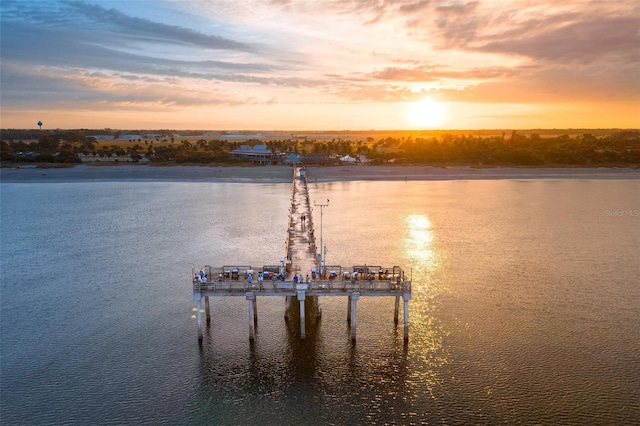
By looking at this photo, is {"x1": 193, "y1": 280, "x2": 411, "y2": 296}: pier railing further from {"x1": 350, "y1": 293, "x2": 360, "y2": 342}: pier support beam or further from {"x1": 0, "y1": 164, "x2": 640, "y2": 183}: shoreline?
{"x1": 0, "y1": 164, "x2": 640, "y2": 183}: shoreline

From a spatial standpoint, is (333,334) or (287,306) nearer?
(333,334)

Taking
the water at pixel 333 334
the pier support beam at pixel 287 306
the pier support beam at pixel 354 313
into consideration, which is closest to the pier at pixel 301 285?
the pier support beam at pixel 354 313

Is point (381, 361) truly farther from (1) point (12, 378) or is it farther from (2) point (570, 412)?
(1) point (12, 378)

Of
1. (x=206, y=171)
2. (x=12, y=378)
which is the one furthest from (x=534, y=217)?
(x=206, y=171)

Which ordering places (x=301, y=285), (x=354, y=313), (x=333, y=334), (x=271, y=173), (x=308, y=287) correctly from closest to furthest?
1. (x=301, y=285)
2. (x=308, y=287)
3. (x=354, y=313)
4. (x=333, y=334)
5. (x=271, y=173)

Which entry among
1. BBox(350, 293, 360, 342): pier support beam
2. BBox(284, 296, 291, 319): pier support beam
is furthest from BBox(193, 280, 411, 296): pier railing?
BBox(284, 296, 291, 319): pier support beam

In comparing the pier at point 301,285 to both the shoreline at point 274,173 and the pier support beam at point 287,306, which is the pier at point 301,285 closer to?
the pier support beam at point 287,306

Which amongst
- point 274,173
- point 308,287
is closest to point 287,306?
point 308,287

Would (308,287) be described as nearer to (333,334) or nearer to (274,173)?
(333,334)
